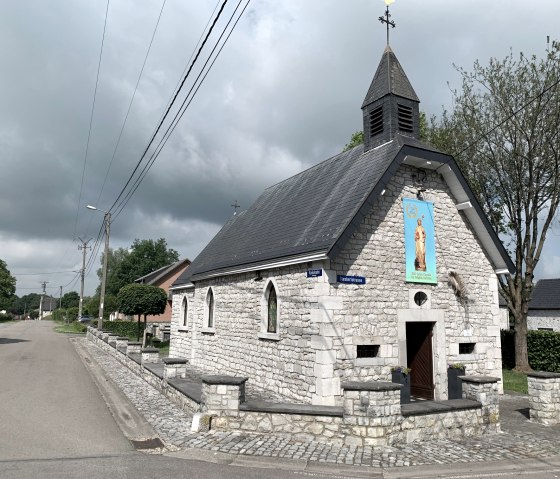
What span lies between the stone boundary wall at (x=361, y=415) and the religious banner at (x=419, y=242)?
3289 mm

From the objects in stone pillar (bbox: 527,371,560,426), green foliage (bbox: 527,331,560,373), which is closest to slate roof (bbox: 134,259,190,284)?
green foliage (bbox: 527,331,560,373)

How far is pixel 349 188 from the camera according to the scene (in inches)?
476

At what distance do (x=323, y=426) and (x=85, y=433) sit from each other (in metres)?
4.49

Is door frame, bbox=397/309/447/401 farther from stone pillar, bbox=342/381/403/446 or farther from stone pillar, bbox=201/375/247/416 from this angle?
stone pillar, bbox=201/375/247/416

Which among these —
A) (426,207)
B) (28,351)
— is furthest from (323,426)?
(28,351)

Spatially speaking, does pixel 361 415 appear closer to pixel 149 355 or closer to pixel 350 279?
pixel 350 279

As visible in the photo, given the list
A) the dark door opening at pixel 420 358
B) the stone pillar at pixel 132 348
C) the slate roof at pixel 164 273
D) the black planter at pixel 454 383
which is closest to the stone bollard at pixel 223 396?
the dark door opening at pixel 420 358

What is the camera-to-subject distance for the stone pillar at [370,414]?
7711 millimetres

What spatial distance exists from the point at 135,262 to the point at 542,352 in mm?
61243

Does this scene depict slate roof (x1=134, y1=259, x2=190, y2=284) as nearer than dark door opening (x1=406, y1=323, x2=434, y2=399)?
No

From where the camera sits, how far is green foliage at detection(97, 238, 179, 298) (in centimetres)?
6831

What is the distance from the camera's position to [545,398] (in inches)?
383

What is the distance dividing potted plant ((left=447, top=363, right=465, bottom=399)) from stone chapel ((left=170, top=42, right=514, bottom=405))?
0.24 metres

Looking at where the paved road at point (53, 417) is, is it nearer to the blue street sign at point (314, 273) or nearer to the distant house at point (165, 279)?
the blue street sign at point (314, 273)
